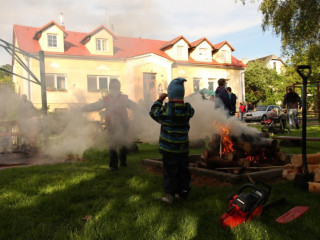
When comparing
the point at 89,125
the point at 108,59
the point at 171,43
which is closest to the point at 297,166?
the point at 89,125

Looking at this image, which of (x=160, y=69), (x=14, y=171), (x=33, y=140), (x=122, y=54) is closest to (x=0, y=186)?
(x=14, y=171)

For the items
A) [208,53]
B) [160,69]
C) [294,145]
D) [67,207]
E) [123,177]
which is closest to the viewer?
[67,207]

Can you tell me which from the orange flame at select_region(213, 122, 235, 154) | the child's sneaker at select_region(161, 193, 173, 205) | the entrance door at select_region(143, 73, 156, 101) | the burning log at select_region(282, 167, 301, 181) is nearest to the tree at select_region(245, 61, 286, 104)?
the entrance door at select_region(143, 73, 156, 101)

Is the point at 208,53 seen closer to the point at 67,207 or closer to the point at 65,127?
the point at 65,127

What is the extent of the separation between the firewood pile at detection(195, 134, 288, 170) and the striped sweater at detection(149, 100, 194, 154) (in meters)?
1.65

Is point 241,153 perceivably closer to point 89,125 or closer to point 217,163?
point 217,163

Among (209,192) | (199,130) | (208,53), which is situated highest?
(208,53)

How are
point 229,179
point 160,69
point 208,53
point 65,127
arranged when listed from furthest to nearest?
point 208,53, point 160,69, point 65,127, point 229,179

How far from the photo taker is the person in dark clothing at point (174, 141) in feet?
12.8

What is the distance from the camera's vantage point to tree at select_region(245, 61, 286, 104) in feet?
117

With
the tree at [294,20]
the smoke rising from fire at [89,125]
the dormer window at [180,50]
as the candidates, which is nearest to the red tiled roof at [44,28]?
the dormer window at [180,50]

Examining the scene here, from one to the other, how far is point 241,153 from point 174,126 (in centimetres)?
231

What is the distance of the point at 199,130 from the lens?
6367mm

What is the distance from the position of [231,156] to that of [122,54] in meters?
12.0
